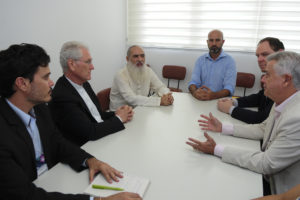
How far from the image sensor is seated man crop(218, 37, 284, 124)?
2098 mm

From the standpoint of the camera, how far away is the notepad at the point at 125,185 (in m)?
1.13

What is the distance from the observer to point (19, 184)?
99 centimetres

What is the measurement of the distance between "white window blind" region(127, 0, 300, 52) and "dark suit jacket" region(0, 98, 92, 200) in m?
3.77

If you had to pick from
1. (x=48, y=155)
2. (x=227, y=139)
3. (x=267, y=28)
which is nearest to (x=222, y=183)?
(x=227, y=139)

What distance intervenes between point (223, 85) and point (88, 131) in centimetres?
234

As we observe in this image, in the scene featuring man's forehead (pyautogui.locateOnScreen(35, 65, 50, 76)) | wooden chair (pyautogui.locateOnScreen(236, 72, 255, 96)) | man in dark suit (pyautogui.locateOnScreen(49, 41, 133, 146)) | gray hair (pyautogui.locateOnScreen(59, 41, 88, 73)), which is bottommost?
wooden chair (pyautogui.locateOnScreen(236, 72, 255, 96))

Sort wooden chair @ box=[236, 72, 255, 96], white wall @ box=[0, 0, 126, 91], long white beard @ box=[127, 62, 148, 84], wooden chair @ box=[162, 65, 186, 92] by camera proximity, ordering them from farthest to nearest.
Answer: wooden chair @ box=[162, 65, 186, 92], wooden chair @ box=[236, 72, 255, 96], long white beard @ box=[127, 62, 148, 84], white wall @ box=[0, 0, 126, 91]

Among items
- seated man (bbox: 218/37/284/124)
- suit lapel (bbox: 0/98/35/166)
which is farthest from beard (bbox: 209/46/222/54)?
suit lapel (bbox: 0/98/35/166)

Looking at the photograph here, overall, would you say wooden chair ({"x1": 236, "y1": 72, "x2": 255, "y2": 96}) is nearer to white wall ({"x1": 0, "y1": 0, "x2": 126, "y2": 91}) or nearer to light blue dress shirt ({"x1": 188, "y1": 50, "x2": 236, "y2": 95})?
light blue dress shirt ({"x1": 188, "y1": 50, "x2": 236, "y2": 95})

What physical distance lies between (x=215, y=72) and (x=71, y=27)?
7.67ft

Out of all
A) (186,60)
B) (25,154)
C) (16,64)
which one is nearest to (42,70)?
(16,64)

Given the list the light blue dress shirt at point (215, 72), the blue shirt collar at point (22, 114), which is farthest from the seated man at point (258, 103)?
the blue shirt collar at point (22, 114)

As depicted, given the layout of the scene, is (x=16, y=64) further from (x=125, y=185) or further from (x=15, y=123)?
(x=125, y=185)

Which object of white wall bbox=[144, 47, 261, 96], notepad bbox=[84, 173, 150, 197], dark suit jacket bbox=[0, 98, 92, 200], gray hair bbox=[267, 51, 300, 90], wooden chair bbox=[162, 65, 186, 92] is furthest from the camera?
wooden chair bbox=[162, 65, 186, 92]
